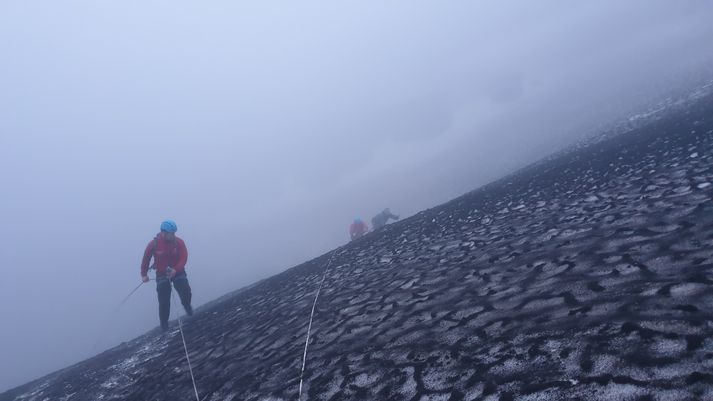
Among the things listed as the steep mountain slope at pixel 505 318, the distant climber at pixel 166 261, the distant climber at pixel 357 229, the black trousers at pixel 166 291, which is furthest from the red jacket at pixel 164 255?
the distant climber at pixel 357 229

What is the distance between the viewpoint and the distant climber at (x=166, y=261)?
13891 mm

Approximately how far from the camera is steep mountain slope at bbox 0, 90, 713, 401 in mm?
4289

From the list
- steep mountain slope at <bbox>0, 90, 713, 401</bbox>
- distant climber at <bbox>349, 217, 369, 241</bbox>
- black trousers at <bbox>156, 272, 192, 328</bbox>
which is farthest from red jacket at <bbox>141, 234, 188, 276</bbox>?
distant climber at <bbox>349, 217, 369, 241</bbox>

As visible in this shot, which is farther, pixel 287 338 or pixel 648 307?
pixel 287 338

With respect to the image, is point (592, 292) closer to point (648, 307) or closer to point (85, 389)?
point (648, 307)

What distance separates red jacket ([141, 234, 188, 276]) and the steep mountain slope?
2.14 meters

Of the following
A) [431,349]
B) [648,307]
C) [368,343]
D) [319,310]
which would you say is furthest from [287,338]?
[648,307]

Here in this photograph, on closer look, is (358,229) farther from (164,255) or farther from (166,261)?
(164,255)

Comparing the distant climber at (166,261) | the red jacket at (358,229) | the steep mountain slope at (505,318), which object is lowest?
the steep mountain slope at (505,318)

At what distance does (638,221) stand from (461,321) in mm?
4492

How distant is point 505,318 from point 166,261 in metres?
11.9

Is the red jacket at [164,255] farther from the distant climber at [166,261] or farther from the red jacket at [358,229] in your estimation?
the red jacket at [358,229]

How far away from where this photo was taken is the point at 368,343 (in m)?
6.86

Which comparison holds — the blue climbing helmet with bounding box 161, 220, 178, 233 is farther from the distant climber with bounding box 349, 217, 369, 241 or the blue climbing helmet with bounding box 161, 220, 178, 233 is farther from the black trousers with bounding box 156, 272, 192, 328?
the distant climber with bounding box 349, 217, 369, 241
